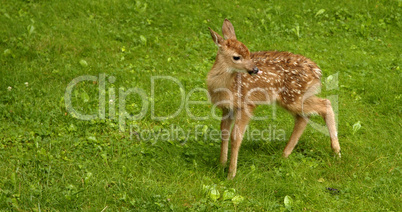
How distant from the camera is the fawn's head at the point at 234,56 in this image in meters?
5.61

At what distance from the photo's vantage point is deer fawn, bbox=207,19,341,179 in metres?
5.71

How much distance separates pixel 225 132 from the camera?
5.95 m

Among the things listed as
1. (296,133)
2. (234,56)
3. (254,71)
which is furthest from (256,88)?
(296,133)

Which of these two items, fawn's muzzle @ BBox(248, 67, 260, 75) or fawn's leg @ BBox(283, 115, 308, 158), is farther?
fawn's leg @ BBox(283, 115, 308, 158)

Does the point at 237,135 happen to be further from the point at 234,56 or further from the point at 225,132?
the point at 234,56

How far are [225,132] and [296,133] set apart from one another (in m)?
0.84

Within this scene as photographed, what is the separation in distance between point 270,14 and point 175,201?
17.5ft

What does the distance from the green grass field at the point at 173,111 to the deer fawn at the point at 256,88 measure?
1.02 feet

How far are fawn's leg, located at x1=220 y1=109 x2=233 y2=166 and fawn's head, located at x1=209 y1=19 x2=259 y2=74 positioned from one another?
1.85 feet

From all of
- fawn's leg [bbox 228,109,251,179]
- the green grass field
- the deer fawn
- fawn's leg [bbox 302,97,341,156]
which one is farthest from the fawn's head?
the green grass field

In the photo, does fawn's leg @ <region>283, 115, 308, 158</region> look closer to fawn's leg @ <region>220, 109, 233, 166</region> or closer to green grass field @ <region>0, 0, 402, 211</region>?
green grass field @ <region>0, 0, 402, 211</region>

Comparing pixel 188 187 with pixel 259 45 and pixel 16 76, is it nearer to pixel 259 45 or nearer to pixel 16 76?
pixel 16 76

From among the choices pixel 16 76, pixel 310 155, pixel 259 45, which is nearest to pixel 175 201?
pixel 310 155

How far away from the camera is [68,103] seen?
6.62m
